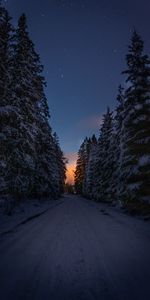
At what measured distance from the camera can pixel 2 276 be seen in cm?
550

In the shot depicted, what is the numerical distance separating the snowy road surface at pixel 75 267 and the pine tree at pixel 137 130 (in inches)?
346

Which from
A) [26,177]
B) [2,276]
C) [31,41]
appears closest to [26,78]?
[31,41]

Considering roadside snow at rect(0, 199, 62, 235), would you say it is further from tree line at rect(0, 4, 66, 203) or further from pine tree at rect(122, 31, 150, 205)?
pine tree at rect(122, 31, 150, 205)

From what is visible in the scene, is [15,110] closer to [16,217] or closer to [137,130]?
[16,217]

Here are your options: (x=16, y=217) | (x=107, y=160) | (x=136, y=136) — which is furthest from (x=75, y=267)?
(x=107, y=160)

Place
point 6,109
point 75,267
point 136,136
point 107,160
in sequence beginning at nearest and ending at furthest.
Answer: point 75,267
point 6,109
point 136,136
point 107,160

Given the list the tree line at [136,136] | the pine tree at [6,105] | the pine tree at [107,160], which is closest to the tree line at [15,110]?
the pine tree at [6,105]

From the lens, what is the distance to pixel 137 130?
20.1m

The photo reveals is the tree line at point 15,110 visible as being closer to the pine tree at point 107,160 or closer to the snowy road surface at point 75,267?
the snowy road surface at point 75,267

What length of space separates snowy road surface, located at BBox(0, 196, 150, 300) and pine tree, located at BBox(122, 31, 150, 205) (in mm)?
8785

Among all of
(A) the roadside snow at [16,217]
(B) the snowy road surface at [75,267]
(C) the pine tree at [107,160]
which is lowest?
(A) the roadside snow at [16,217]

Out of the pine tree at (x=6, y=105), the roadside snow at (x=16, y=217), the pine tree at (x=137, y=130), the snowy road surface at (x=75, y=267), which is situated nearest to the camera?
the snowy road surface at (x=75, y=267)

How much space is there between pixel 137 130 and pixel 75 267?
15455 mm

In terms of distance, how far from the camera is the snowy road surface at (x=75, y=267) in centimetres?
464
